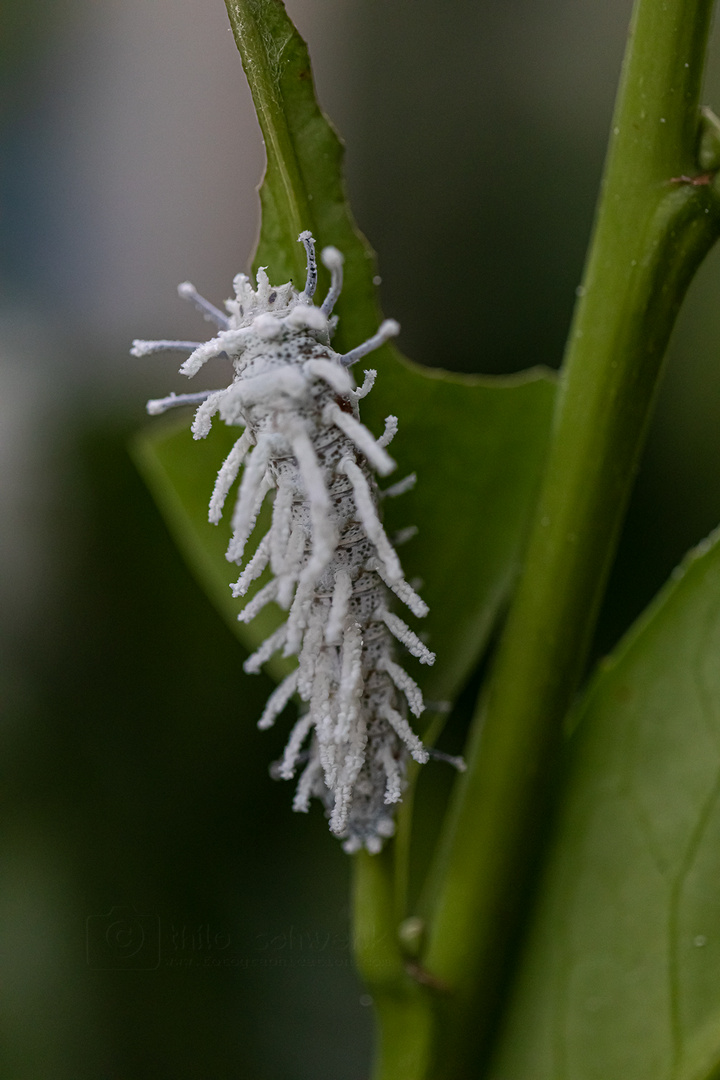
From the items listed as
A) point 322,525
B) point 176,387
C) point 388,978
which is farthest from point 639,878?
point 176,387

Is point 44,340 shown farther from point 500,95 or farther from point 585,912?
point 585,912

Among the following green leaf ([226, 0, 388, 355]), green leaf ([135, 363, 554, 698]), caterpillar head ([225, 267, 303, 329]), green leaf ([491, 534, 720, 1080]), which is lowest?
green leaf ([491, 534, 720, 1080])

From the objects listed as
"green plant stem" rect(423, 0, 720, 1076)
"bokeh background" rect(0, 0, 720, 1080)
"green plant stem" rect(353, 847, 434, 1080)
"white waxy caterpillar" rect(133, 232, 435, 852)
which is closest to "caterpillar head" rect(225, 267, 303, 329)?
"white waxy caterpillar" rect(133, 232, 435, 852)

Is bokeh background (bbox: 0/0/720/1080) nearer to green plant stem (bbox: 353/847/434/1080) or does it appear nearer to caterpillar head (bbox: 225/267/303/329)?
green plant stem (bbox: 353/847/434/1080)

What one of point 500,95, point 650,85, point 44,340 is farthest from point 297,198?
point 500,95

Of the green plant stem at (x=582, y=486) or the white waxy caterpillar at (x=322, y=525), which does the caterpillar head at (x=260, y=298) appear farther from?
the green plant stem at (x=582, y=486)

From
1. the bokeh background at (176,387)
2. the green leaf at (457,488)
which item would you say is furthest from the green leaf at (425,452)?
the bokeh background at (176,387)

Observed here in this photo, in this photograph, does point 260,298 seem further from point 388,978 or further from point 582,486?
point 388,978
